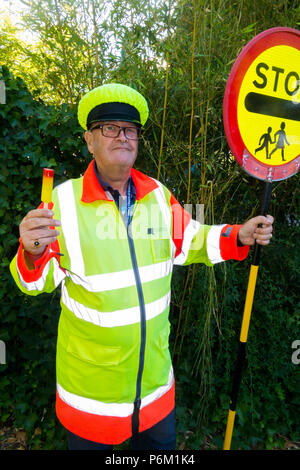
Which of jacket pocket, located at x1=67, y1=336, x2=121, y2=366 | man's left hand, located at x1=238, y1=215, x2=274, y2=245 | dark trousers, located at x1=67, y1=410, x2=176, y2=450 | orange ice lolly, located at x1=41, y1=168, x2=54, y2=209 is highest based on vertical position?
orange ice lolly, located at x1=41, y1=168, x2=54, y2=209

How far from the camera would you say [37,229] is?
3.48 ft

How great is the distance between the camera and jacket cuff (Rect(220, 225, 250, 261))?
59.4 inches

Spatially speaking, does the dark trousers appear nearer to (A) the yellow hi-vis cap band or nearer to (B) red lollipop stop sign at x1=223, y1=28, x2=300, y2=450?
(B) red lollipop stop sign at x1=223, y1=28, x2=300, y2=450

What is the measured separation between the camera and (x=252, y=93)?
1.40m

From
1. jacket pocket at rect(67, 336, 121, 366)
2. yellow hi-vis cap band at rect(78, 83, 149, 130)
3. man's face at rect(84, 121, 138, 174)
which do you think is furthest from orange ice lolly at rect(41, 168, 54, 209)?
jacket pocket at rect(67, 336, 121, 366)

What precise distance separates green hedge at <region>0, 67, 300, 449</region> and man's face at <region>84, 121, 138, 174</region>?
616 mm

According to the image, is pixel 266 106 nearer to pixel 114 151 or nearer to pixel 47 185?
pixel 114 151

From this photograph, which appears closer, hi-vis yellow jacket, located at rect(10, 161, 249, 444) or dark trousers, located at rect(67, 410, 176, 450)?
hi-vis yellow jacket, located at rect(10, 161, 249, 444)

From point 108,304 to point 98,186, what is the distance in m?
0.50

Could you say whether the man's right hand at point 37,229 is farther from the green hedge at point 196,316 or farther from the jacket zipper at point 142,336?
the green hedge at point 196,316

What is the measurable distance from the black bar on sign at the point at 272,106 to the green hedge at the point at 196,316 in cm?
51

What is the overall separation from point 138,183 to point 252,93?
64cm

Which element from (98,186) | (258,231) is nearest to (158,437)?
(258,231)

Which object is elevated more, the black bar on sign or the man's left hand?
the black bar on sign
